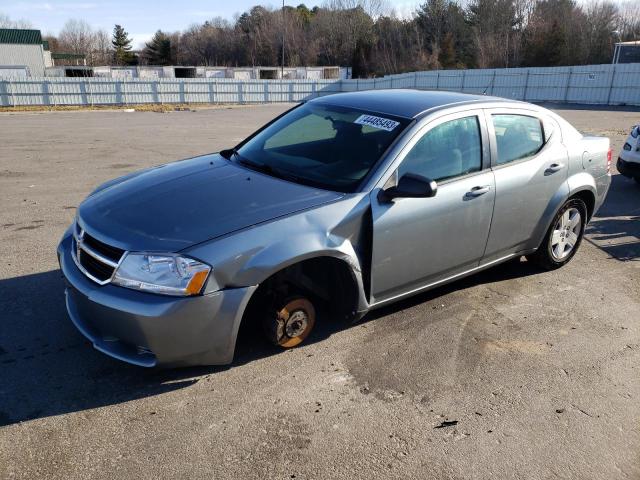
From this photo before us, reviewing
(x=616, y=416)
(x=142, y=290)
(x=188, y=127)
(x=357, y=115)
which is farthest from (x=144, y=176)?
(x=188, y=127)

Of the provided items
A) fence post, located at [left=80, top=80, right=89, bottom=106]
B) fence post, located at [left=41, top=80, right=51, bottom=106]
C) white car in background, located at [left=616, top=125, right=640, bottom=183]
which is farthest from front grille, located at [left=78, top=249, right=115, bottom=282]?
fence post, located at [left=80, top=80, right=89, bottom=106]

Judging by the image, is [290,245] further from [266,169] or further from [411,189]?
[266,169]

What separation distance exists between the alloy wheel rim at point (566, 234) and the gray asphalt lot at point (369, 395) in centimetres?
31

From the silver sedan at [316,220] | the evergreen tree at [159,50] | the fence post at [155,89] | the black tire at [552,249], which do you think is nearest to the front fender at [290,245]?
the silver sedan at [316,220]

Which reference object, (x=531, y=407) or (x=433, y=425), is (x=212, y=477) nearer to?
(x=433, y=425)

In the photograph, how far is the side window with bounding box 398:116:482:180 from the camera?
394 cm

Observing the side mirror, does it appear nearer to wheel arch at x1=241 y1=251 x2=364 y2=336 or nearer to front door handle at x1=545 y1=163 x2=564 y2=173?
wheel arch at x1=241 y1=251 x2=364 y2=336

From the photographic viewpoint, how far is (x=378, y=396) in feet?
10.9

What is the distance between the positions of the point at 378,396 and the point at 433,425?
39 centimetres

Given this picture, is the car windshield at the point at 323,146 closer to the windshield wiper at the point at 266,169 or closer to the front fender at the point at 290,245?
the windshield wiper at the point at 266,169

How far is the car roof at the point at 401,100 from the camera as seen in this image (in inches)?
165

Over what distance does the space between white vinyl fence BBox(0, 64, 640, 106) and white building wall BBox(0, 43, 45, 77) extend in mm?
28047

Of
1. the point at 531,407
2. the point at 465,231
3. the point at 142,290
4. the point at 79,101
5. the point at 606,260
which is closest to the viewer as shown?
the point at 142,290

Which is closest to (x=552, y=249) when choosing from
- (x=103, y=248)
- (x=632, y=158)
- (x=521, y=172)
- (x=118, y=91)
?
(x=521, y=172)
